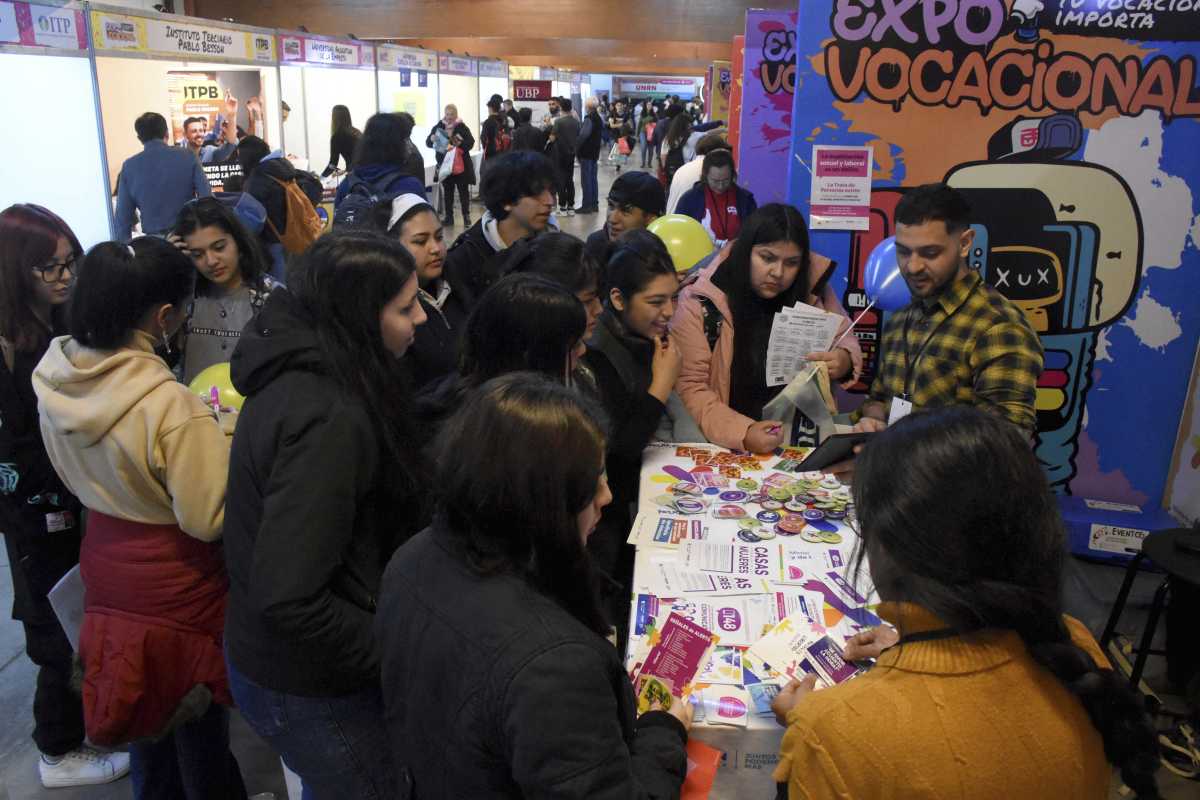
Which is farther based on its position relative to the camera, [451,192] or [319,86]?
[451,192]

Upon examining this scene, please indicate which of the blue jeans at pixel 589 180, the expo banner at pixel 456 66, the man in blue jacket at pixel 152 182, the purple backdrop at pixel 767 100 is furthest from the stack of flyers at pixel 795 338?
the expo banner at pixel 456 66

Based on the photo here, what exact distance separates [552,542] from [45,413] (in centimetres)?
126

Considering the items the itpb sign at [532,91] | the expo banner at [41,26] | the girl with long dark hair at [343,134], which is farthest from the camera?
the itpb sign at [532,91]

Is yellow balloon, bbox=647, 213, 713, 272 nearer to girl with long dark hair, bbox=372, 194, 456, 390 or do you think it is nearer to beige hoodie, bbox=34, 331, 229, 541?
girl with long dark hair, bbox=372, 194, 456, 390

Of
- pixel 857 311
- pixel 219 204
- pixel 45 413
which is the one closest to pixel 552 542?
pixel 45 413

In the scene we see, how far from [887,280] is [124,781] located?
3.01 metres

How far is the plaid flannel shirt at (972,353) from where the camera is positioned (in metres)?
2.35

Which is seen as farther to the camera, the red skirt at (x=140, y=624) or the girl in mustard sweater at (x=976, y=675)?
the red skirt at (x=140, y=624)

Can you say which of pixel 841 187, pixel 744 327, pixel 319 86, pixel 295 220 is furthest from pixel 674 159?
pixel 744 327

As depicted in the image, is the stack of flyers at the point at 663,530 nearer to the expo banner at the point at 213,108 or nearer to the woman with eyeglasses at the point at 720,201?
the woman with eyeglasses at the point at 720,201

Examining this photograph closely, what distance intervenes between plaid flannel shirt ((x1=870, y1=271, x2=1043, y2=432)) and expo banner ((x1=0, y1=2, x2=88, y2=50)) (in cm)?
475

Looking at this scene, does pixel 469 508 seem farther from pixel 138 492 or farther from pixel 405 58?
pixel 405 58

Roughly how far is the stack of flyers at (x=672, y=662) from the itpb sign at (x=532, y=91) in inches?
681

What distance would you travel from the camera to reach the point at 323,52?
8.69 metres
